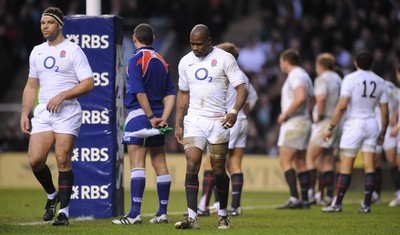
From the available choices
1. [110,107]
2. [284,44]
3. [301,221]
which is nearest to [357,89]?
[301,221]

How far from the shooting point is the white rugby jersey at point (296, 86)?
55.0 ft

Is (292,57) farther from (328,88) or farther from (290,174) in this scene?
(290,174)

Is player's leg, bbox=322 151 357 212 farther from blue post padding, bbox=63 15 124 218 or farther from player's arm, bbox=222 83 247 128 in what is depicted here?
player's arm, bbox=222 83 247 128

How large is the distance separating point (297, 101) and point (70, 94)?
5.45 meters

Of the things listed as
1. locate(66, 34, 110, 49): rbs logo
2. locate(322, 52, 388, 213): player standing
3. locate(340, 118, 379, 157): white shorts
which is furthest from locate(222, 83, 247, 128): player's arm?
locate(340, 118, 379, 157): white shorts

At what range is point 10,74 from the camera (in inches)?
1203

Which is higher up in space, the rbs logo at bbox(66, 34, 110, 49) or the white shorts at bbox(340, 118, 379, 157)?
the rbs logo at bbox(66, 34, 110, 49)

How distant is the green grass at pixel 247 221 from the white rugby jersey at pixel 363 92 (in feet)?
5.20

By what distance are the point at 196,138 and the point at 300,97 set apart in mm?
4837

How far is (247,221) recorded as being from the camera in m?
13.8

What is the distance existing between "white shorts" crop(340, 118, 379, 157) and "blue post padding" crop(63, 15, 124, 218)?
12.2ft

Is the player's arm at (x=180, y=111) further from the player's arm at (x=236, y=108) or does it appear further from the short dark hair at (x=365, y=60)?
the short dark hair at (x=365, y=60)

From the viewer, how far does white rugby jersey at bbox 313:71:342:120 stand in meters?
17.6

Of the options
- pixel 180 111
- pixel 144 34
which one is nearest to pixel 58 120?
pixel 180 111
